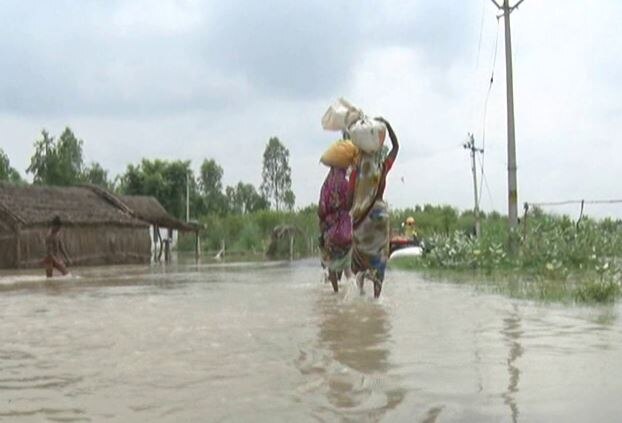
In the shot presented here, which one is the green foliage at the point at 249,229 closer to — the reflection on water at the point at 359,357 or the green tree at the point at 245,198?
the green tree at the point at 245,198

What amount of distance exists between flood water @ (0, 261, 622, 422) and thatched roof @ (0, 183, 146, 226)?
19.0 meters

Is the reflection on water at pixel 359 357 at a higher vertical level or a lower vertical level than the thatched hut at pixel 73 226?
lower

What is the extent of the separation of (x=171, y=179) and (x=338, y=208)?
46.3m

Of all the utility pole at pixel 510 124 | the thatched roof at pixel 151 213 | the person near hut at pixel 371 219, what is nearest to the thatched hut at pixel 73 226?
the thatched roof at pixel 151 213

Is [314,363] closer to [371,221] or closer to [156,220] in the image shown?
[371,221]

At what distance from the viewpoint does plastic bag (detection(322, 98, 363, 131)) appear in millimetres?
11031

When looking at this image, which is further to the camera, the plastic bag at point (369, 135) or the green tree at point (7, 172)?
the green tree at point (7, 172)

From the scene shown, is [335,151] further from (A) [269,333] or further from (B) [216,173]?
(B) [216,173]

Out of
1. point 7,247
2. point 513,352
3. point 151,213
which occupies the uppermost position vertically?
point 151,213

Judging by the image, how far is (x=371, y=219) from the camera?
10.3 m

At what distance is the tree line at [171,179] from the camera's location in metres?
Result: 49.5

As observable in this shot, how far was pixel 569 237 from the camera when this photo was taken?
55.1 feet

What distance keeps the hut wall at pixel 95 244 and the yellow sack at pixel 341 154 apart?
17.8 metres

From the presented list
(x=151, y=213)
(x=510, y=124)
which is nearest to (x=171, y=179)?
(x=151, y=213)
